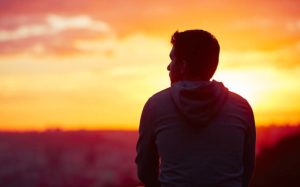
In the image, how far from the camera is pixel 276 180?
8.91 m

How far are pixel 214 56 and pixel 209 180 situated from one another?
66cm

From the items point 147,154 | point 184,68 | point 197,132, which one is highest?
point 184,68

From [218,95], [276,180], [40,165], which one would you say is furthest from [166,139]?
[40,165]

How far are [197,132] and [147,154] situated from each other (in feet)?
1.26

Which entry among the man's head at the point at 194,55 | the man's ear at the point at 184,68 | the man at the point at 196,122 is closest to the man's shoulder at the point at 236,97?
the man at the point at 196,122

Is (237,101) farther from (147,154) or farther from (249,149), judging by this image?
(147,154)

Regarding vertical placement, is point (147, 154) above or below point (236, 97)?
below

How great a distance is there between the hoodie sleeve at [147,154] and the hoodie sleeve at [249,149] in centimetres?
51

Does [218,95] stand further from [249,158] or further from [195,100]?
[249,158]

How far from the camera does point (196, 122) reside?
3.68 m

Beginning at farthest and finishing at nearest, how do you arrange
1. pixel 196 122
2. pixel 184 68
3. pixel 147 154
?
1. pixel 147 154
2. pixel 184 68
3. pixel 196 122

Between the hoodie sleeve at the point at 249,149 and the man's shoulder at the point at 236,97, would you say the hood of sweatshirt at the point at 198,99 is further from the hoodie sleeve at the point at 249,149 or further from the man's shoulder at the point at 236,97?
the hoodie sleeve at the point at 249,149

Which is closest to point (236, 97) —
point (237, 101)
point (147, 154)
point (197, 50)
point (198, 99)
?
point (237, 101)

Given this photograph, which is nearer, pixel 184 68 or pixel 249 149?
→ pixel 184 68
